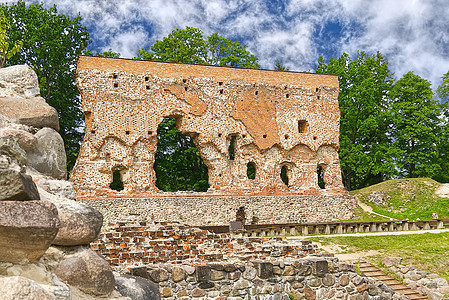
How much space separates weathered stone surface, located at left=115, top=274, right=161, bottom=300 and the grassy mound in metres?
22.3

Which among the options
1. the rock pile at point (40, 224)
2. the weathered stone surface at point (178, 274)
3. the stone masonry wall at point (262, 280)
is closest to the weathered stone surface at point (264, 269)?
the stone masonry wall at point (262, 280)

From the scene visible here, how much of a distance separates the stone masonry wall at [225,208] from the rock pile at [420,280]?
10555 mm

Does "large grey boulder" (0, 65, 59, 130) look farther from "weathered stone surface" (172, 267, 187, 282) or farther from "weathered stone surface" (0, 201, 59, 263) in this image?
"weathered stone surface" (172, 267, 187, 282)

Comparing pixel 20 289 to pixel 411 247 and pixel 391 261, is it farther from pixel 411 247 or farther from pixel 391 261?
pixel 411 247

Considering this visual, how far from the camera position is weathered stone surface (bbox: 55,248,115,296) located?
2621 millimetres

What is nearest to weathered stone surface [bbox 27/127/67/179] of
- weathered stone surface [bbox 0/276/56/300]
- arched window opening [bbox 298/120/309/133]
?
weathered stone surface [bbox 0/276/56/300]

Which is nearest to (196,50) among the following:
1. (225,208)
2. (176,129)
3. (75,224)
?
(176,129)

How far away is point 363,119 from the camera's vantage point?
102 ft

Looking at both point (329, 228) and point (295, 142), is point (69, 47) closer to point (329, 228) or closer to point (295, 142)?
point (295, 142)

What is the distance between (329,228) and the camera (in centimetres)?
1761

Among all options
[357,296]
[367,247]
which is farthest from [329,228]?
[357,296]

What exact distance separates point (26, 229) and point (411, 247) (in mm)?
13734

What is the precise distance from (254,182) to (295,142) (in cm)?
343

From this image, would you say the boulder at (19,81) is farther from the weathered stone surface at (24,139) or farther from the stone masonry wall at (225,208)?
the stone masonry wall at (225,208)
